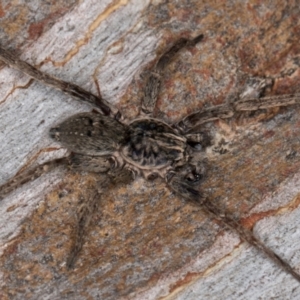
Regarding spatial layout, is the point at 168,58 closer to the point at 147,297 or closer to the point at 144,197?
the point at 144,197

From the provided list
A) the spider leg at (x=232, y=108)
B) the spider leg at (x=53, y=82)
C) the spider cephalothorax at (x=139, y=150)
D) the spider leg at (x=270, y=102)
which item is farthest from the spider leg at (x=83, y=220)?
the spider leg at (x=270, y=102)

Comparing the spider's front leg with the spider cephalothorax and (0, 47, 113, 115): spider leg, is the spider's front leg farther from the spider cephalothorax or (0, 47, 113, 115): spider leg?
(0, 47, 113, 115): spider leg

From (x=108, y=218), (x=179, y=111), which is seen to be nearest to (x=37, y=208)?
(x=108, y=218)

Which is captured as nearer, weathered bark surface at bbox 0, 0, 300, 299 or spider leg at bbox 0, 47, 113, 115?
spider leg at bbox 0, 47, 113, 115

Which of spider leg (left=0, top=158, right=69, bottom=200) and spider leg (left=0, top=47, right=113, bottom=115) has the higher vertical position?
spider leg (left=0, top=47, right=113, bottom=115)

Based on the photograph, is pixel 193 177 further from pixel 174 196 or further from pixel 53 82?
pixel 53 82

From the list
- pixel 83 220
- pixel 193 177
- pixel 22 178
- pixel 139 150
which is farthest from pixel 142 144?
pixel 22 178

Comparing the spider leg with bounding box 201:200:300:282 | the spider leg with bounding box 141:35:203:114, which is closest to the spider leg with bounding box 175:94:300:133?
the spider leg with bounding box 141:35:203:114
